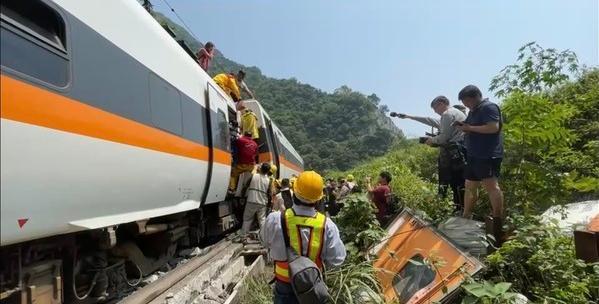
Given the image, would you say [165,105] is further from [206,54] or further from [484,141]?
[206,54]

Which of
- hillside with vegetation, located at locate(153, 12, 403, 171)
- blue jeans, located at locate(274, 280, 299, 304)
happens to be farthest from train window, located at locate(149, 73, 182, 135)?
hillside with vegetation, located at locate(153, 12, 403, 171)

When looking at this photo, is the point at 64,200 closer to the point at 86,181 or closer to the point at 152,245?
the point at 86,181

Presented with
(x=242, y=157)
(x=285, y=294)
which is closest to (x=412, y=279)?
(x=285, y=294)

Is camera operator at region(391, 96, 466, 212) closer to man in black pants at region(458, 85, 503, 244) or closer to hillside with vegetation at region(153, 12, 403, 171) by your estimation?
man in black pants at region(458, 85, 503, 244)

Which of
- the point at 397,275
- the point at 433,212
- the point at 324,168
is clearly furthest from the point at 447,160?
the point at 324,168

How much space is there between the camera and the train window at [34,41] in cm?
301

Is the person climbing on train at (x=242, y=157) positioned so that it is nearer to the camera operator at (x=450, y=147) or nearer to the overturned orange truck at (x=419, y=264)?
the camera operator at (x=450, y=147)

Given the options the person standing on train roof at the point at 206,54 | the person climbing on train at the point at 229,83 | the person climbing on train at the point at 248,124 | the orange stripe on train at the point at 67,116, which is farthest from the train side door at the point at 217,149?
the person standing on train roof at the point at 206,54

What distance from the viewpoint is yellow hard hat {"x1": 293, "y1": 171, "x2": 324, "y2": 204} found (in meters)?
3.66

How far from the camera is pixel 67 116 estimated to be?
334 cm

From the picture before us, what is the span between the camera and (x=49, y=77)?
3.27 m

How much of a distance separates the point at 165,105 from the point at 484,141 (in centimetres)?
338

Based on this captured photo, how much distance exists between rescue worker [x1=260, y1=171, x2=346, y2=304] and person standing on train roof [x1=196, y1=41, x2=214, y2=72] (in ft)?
26.9

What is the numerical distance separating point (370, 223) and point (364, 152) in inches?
2618
